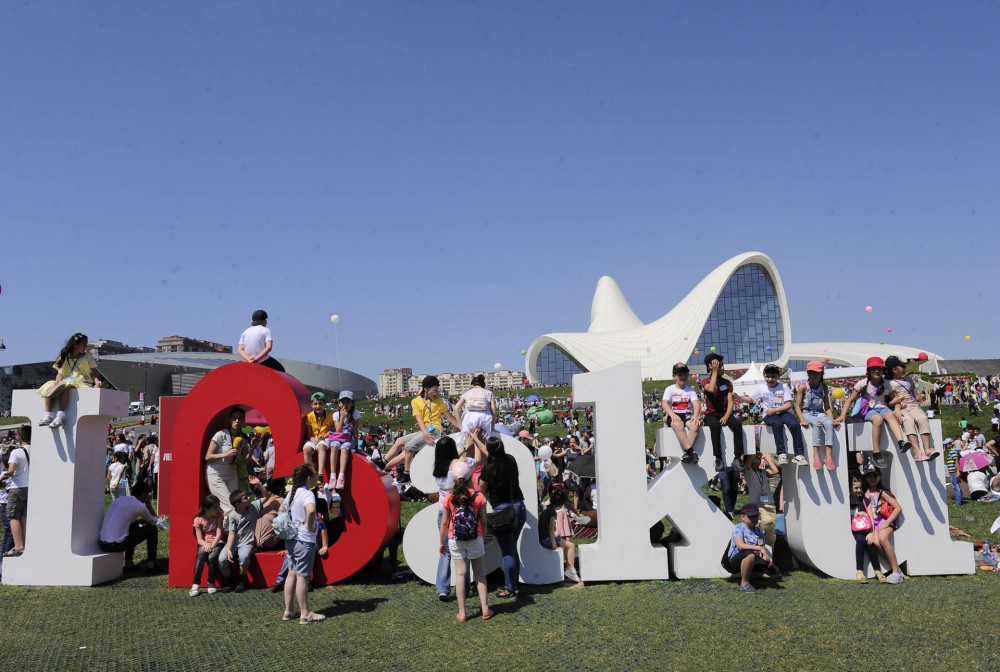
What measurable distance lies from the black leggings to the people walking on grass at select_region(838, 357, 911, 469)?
758 millimetres

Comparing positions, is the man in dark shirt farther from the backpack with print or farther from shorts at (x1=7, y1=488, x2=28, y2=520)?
shorts at (x1=7, y1=488, x2=28, y2=520)

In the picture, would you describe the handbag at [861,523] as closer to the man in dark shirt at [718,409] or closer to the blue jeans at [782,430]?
the blue jeans at [782,430]

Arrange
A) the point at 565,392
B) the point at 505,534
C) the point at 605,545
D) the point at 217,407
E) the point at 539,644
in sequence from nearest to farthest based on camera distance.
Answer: the point at 539,644 → the point at 505,534 → the point at 605,545 → the point at 217,407 → the point at 565,392

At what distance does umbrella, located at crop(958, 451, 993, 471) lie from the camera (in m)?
11.2

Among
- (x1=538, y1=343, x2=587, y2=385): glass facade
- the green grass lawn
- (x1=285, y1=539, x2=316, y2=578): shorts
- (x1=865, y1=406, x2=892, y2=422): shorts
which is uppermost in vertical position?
(x1=538, y1=343, x2=587, y2=385): glass facade

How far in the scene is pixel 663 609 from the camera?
5.50 meters

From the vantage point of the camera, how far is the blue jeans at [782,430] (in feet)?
21.6

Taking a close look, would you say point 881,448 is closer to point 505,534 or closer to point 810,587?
point 810,587

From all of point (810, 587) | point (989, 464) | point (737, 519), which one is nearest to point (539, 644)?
point (810, 587)

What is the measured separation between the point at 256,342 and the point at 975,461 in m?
11.0

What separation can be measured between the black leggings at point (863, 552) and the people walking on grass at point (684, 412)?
1666 mm

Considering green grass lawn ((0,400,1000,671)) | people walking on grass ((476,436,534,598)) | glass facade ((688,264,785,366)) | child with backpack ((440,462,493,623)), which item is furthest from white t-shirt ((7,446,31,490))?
glass facade ((688,264,785,366))

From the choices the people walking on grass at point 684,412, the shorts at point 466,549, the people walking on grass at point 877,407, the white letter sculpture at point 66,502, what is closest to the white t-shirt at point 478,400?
the shorts at point 466,549

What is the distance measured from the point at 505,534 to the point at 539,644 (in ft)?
4.35
